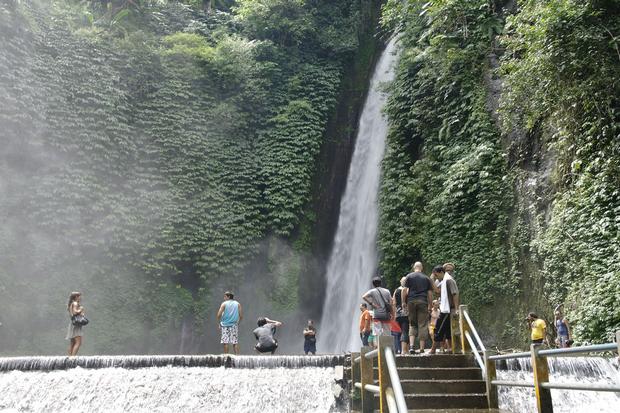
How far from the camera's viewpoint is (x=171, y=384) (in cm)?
877

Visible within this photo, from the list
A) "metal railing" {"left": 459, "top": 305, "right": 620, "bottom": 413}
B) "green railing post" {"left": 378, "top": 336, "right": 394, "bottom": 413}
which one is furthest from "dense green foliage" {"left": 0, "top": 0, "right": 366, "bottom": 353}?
"green railing post" {"left": 378, "top": 336, "right": 394, "bottom": 413}

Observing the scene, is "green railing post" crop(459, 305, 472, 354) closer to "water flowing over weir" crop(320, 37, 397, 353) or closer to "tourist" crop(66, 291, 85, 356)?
"tourist" crop(66, 291, 85, 356)

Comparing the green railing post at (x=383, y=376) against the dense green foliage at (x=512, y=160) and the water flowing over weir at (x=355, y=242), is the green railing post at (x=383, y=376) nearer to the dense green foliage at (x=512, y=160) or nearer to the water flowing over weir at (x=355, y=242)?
the dense green foliage at (x=512, y=160)

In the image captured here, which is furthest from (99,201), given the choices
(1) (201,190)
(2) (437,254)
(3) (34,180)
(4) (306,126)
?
(2) (437,254)

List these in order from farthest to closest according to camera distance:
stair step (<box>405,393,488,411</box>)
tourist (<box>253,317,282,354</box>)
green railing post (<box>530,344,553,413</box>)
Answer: tourist (<box>253,317,282,354</box>)
stair step (<box>405,393,488,411</box>)
green railing post (<box>530,344,553,413</box>)

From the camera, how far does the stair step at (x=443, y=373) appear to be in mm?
7332

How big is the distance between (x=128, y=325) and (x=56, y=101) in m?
7.41

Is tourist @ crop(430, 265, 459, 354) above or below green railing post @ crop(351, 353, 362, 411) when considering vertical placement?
above

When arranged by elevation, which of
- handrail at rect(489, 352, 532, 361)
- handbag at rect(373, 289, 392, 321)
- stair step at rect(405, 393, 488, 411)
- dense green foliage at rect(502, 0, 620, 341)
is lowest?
stair step at rect(405, 393, 488, 411)

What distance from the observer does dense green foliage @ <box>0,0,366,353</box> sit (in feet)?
52.3

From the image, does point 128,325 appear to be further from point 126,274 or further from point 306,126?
point 306,126

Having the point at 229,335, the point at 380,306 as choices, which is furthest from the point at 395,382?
the point at 229,335

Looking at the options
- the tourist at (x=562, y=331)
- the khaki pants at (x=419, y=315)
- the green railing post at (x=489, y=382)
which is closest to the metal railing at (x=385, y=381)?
the green railing post at (x=489, y=382)

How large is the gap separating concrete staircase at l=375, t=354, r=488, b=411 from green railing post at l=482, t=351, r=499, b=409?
10 centimetres
